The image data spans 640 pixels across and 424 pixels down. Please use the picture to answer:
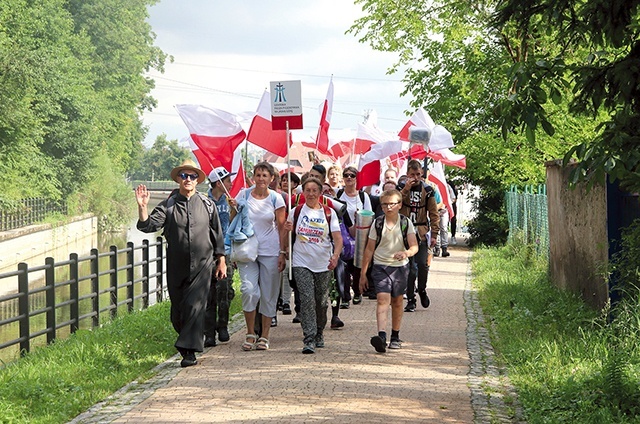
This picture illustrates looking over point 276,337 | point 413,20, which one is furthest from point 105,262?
point 276,337

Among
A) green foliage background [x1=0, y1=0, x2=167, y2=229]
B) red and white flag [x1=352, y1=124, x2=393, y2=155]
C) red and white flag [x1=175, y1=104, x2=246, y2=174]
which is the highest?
green foliage background [x1=0, y1=0, x2=167, y2=229]

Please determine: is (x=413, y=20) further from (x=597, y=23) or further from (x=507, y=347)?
(x=597, y=23)

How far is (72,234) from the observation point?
190ft

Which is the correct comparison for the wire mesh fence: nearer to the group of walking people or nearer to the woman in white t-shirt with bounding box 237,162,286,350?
the group of walking people

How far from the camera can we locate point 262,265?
11.8 m

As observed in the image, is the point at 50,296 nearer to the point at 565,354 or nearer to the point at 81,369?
the point at 81,369

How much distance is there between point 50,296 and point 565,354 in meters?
6.49

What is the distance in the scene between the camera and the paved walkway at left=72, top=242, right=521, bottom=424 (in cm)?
828

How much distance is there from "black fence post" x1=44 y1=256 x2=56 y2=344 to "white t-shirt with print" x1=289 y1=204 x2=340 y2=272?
372 cm

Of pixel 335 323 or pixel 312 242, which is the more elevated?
pixel 312 242

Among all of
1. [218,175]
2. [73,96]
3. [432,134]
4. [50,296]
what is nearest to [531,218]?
[432,134]

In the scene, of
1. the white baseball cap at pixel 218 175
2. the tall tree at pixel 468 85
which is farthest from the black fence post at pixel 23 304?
the tall tree at pixel 468 85

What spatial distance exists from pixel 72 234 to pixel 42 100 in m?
6.80

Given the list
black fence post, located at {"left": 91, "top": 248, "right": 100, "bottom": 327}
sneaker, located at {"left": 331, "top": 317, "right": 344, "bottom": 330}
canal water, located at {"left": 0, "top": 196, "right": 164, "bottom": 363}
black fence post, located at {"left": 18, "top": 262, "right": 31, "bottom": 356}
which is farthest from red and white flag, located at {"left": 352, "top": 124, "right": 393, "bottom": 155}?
black fence post, located at {"left": 18, "top": 262, "right": 31, "bottom": 356}
